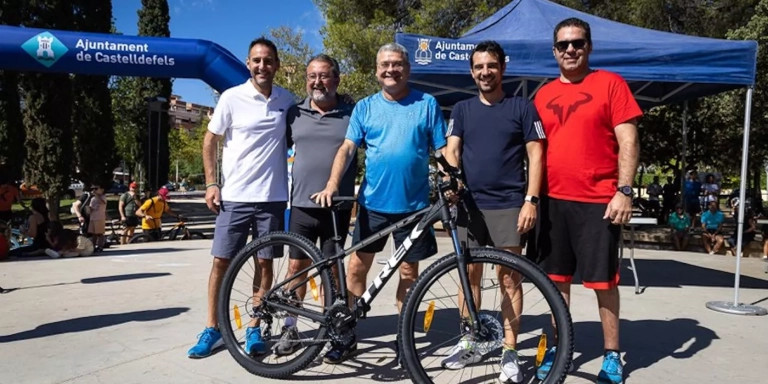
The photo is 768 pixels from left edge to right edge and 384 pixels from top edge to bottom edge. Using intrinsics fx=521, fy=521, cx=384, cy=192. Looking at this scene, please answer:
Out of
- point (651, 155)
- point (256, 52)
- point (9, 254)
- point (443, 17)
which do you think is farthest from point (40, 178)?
point (651, 155)

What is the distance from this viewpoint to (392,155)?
9.84ft

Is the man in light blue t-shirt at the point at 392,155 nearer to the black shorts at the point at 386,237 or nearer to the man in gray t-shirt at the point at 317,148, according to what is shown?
the black shorts at the point at 386,237

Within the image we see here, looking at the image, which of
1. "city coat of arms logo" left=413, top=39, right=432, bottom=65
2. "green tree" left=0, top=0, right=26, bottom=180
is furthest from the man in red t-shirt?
"green tree" left=0, top=0, right=26, bottom=180

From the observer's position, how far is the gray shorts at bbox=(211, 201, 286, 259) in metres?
3.29

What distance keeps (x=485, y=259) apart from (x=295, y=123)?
1533 mm

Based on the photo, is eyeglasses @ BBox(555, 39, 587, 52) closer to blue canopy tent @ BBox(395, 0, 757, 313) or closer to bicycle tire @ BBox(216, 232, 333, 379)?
bicycle tire @ BBox(216, 232, 333, 379)

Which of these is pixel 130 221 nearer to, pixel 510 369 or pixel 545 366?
pixel 510 369

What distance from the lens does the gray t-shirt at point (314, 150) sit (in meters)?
3.25

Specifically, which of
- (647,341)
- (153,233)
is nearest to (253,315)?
(647,341)

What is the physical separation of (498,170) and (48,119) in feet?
59.3

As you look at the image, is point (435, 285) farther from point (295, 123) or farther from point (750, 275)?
point (750, 275)

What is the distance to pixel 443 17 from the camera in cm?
1538

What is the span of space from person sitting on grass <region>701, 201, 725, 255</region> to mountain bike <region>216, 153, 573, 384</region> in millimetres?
7971

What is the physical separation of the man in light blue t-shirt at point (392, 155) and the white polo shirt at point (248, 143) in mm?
483
